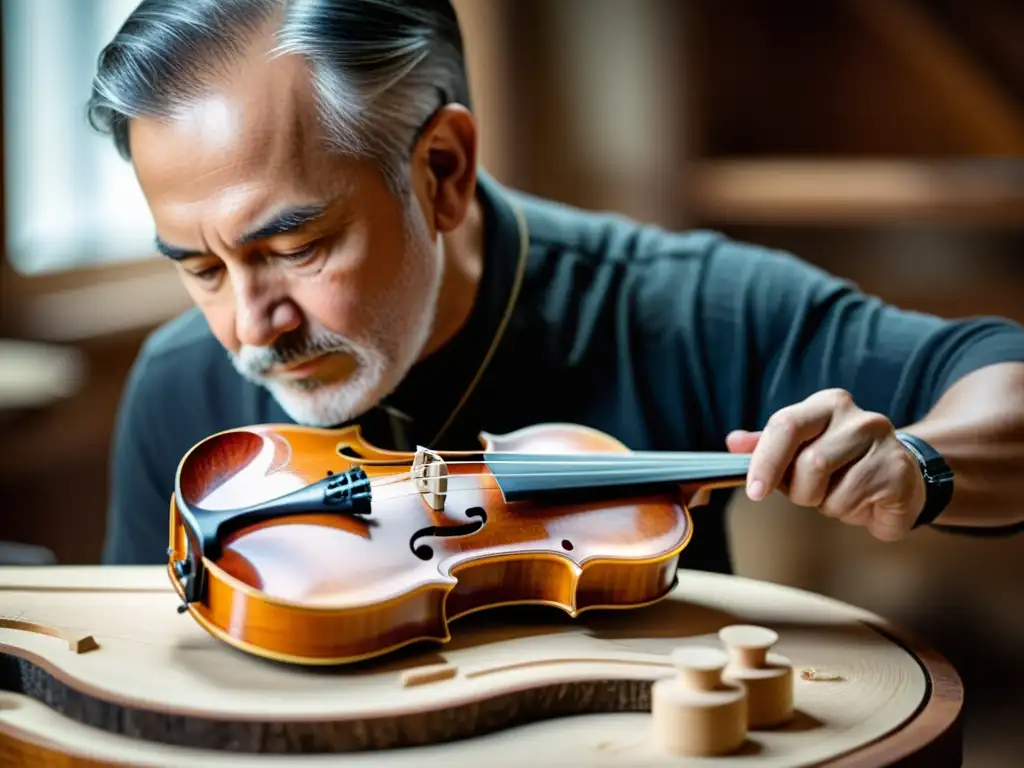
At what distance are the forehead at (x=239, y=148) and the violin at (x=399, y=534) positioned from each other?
0.52ft

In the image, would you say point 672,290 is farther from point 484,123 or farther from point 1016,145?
point 1016,145

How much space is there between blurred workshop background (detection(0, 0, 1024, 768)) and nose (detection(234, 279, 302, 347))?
3.32ft

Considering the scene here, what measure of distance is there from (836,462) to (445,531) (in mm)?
262

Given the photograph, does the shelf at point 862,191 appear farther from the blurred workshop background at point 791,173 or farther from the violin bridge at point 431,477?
the violin bridge at point 431,477

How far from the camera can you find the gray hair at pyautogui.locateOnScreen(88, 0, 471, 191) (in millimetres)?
863

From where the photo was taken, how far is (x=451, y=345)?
1.13m

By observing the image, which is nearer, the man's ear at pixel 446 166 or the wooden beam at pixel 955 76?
the man's ear at pixel 446 166

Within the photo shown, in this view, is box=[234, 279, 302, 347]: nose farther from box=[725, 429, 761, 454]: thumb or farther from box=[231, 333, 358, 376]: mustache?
box=[725, 429, 761, 454]: thumb

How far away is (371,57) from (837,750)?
0.56m

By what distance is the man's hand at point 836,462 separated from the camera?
0.85m

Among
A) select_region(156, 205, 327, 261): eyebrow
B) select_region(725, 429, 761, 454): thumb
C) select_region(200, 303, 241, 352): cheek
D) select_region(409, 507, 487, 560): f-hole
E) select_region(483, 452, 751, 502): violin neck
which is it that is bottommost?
select_region(409, 507, 487, 560): f-hole

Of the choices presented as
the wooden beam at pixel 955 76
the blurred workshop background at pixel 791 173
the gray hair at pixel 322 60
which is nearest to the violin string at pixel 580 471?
the gray hair at pixel 322 60

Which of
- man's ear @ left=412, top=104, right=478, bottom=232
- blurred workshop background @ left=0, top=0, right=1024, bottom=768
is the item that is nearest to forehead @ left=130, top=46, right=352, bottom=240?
man's ear @ left=412, top=104, right=478, bottom=232

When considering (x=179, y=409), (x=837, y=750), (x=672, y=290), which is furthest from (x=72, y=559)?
(x=837, y=750)
